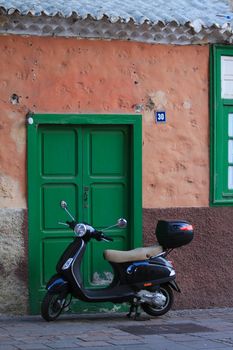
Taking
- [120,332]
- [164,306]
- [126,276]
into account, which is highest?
[126,276]

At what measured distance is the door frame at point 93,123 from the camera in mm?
8914

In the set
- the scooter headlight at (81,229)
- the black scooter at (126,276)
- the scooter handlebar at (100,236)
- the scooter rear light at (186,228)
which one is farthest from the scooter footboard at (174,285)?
the scooter headlight at (81,229)

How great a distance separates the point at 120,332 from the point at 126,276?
0.82m

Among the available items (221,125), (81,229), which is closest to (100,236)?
(81,229)

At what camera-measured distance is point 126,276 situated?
867 centimetres

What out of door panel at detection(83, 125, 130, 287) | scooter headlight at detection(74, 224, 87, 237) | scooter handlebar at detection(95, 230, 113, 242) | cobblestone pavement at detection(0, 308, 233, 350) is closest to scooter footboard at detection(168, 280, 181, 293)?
cobblestone pavement at detection(0, 308, 233, 350)

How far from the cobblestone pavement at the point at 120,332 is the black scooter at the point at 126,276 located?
21 centimetres

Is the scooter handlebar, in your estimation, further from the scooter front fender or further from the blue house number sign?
the blue house number sign

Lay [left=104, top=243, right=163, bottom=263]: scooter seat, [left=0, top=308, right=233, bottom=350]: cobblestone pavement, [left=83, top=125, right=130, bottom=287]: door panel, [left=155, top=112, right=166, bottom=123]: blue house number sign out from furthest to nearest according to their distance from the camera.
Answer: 1. [left=155, top=112, right=166, bottom=123]: blue house number sign
2. [left=83, top=125, right=130, bottom=287]: door panel
3. [left=104, top=243, right=163, bottom=263]: scooter seat
4. [left=0, top=308, right=233, bottom=350]: cobblestone pavement

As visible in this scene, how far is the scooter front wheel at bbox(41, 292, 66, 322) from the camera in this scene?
837 cm

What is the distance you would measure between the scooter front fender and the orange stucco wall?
1027mm

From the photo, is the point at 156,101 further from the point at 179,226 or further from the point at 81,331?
the point at 81,331

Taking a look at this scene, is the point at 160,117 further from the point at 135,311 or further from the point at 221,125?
the point at 135,311

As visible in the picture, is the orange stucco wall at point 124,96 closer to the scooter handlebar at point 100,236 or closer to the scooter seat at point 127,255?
the scooter seat at point 127,255
